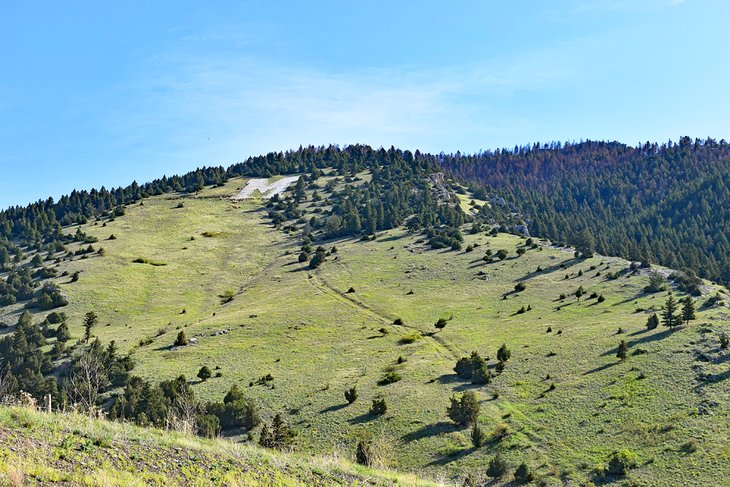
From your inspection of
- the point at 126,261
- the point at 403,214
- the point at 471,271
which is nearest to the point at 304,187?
the point at 403,214

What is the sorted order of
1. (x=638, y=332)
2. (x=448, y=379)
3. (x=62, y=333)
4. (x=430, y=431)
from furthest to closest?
(x=62, y=333), (x=638, y=332), (x=448, y=379), (x=430, y=431)

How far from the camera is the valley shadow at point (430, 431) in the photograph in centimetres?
4012

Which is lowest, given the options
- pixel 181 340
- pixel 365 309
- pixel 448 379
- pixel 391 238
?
pixel 448 379

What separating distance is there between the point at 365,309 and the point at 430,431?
4151cm

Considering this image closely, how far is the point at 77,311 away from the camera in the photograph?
86875 mm

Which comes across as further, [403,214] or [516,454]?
[403,214]

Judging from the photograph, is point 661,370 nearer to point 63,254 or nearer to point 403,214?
point 403,214

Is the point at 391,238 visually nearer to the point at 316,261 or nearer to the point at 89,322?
the point at 316,261

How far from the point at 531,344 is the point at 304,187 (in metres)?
142

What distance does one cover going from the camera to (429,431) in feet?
134

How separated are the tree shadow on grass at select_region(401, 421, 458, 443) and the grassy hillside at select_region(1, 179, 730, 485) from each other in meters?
0.17

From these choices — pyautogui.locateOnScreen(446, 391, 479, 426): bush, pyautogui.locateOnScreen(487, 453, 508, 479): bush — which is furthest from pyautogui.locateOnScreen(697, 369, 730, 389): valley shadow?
pyautogui.locateOnScreen(487, 453, 508, 479): bush

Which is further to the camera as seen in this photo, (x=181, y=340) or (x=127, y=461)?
(x=181, y=340)

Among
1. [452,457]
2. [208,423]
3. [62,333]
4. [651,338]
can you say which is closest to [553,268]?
[651,338]
